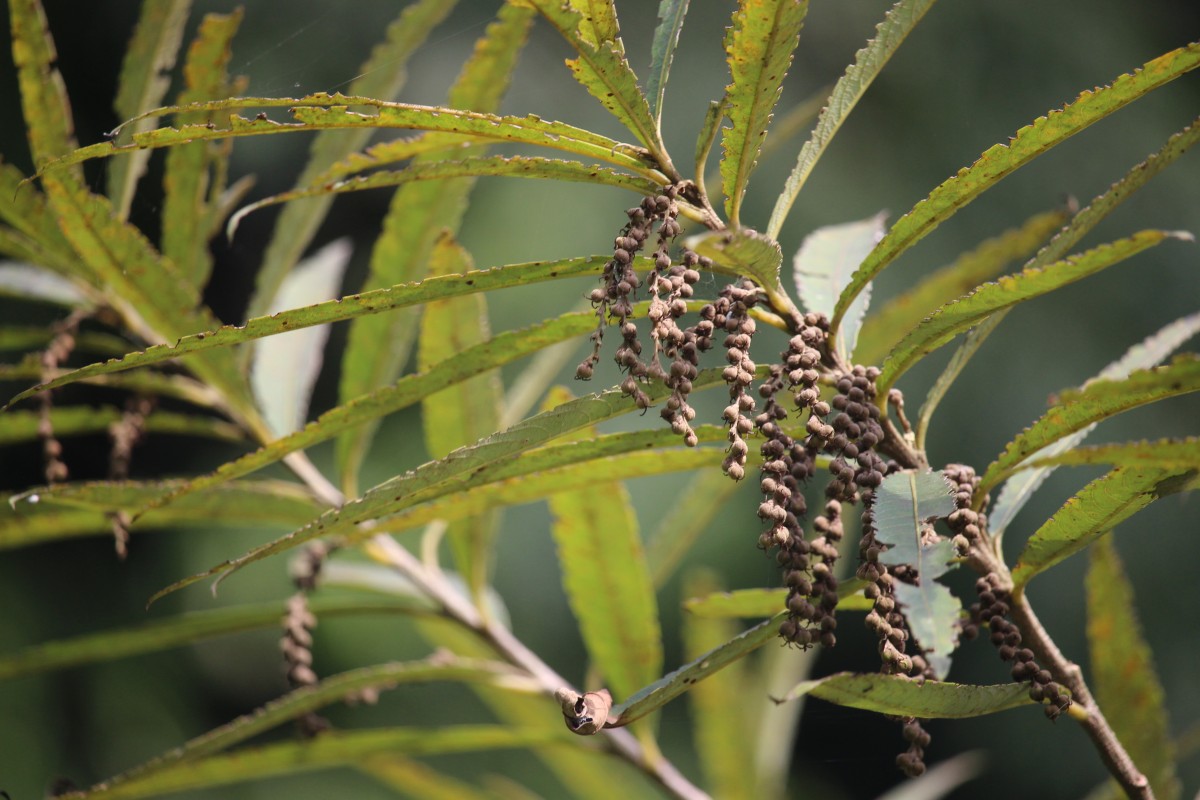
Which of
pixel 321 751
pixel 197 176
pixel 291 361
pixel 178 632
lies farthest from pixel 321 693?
pixel 197 176

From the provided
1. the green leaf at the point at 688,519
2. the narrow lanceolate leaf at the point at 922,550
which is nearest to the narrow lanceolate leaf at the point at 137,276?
the green leaf at the point at 688,519

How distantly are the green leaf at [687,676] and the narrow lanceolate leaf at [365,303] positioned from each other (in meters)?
0.21

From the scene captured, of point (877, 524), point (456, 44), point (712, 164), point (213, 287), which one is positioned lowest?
point (877, 524)

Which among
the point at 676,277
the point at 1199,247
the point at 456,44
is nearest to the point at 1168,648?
the point at 1199,247

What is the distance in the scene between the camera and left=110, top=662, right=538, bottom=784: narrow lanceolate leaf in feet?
2.82

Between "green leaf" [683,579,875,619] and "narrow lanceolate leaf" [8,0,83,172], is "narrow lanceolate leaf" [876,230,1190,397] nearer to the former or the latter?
"green leaf" [683,579,875,619]

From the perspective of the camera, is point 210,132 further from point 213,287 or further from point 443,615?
point 213,287

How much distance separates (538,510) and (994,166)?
228cm

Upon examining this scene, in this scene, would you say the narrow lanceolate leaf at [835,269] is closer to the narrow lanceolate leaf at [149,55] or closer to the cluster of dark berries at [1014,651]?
the cluster of dark berries at [1014,651]

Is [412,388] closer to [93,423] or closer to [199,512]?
[199,512]

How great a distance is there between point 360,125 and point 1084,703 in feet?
1.69

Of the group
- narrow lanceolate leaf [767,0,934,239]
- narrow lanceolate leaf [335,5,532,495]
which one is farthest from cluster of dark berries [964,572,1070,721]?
narrow lanceolate leaf [335,5,532,495]

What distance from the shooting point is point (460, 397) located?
3.31 feet

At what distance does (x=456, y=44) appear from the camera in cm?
300
